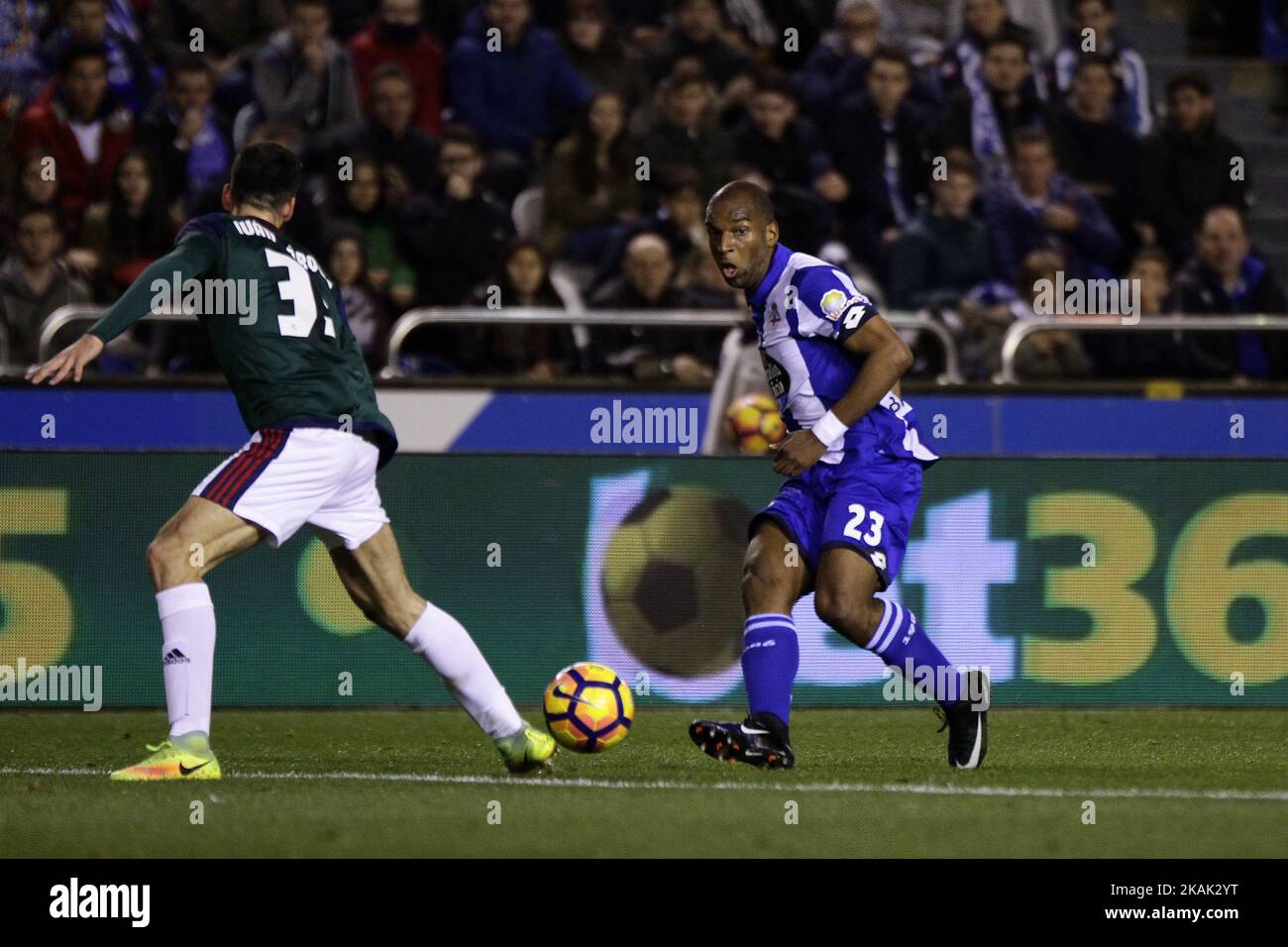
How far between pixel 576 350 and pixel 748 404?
1.24m

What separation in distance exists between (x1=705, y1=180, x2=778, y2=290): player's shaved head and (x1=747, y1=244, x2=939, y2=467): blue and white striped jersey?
12cm

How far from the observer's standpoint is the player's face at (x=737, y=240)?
23.2 feet

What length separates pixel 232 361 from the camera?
6.97m

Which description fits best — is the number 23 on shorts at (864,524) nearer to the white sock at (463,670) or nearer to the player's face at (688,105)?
the white sock at (463,670)

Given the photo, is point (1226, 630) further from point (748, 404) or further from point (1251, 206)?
point (1251, 206)

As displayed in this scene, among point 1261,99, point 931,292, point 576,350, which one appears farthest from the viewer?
point 1261,99

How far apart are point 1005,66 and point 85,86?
550 centimetres

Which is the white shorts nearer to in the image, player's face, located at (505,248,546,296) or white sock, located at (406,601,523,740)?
white sock, located at (406,601,523,740)

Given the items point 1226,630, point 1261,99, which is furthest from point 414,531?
point 1261,99

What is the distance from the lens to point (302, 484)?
6.85m

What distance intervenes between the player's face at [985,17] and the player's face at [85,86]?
5327mm

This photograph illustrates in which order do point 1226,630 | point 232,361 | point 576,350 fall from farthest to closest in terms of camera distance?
point 576,350, point 1226,630, point 232,361

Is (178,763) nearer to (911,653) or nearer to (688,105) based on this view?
(911,653)

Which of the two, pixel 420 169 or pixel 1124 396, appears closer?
pixel 1124 396
